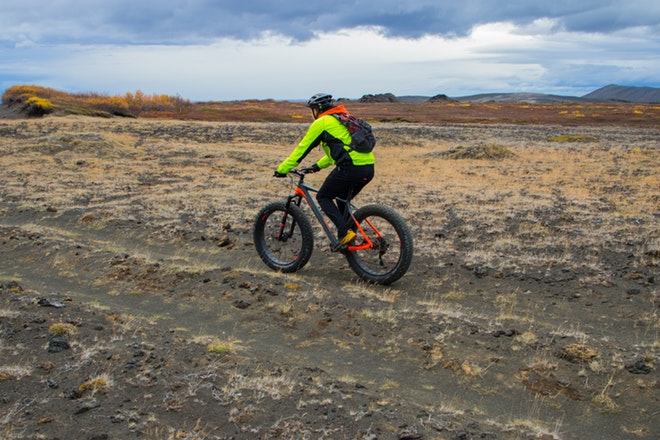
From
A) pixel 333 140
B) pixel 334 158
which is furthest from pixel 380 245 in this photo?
pixel 333 140

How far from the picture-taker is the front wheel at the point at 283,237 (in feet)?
26.8

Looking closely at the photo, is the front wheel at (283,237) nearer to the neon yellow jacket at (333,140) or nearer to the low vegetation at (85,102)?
the neon yellow jacket at (333,140)

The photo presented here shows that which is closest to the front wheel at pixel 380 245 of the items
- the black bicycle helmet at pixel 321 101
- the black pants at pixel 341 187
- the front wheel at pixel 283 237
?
the black pants at pixel 341 187

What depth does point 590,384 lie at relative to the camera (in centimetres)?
511

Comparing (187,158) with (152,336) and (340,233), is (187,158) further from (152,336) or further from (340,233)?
(152,336)

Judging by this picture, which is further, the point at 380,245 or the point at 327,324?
the point at 380,245

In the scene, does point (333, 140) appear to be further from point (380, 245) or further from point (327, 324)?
point (327, 324)

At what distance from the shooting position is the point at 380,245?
25.2ft

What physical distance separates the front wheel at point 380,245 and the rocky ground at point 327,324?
0.27 meters

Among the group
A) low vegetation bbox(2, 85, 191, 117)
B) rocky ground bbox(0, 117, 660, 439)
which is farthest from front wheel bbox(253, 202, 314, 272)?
low vegetation bbox(2, 85, 191, 117)

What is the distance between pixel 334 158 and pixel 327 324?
88.4 inches

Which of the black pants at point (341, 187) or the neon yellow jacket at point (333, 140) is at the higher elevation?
the neon yellow jacket at point (333, 140)

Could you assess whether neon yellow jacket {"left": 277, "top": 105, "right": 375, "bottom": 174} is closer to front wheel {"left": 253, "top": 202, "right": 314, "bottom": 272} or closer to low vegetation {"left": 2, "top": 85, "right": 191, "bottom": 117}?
front wheel {"left": 253, "top": 202, "right": 314, "bottom": 272}

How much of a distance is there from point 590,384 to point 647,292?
3173mm
